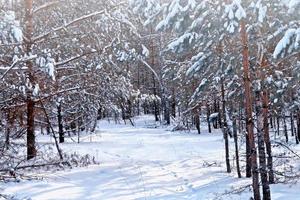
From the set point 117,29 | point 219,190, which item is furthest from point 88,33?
point 219,190

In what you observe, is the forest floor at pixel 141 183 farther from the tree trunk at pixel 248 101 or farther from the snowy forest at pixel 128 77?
the tree trunk at pixel 248 101

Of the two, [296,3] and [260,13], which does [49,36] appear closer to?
[260,13]

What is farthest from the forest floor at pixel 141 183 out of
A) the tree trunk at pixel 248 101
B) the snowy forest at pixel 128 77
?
the tree trunk at pixel 248 101

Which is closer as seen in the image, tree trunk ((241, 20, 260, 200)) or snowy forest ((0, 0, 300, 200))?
snowy forest ((0, 0, 300, 200))

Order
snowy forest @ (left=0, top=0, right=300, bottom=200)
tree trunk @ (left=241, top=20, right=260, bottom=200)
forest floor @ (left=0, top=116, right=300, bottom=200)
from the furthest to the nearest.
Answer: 1. forest floor @ (left=0, top=116, right=300, bottom=200)
2. tree trunk @ (left=241, top=20, right=260, bottom=200)
3. snowy forest @ (left=0, top=0, right=300, bottom=200)

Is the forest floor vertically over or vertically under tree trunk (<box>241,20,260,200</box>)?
under

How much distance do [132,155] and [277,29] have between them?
1175cm

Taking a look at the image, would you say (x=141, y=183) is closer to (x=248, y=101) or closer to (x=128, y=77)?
(x=248, y=101)

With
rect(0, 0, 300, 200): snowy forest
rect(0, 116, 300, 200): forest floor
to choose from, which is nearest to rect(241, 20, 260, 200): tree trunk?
rect(0, 0, 300, 200): snowy forest

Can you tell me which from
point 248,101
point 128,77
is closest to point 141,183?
point 248,101

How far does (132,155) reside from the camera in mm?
20188

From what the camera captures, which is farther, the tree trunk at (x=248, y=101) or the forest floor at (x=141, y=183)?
the forest floor at (x=141, y=183)

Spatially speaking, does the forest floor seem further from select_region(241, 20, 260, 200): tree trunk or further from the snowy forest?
select_region(241, 20, 260, 200): tree trunk

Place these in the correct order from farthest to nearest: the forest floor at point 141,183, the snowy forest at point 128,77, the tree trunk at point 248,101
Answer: the forest floor at point 141,183, the tree trunk at point 248,101, the snowy forest at point 128,77
